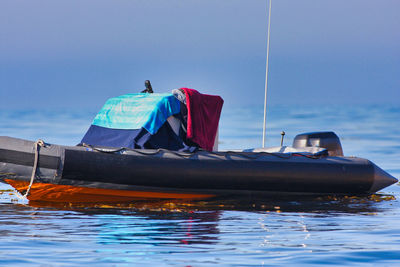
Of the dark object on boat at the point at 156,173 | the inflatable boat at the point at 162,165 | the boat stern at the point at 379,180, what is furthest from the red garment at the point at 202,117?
the boat stern at the point at 379,180

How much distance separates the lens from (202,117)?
10906 millimetres

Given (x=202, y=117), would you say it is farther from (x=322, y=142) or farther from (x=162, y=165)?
(x=322, y=142)

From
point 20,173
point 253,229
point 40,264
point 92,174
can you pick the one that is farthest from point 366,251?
point 20,173

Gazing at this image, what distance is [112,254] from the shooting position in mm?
5883

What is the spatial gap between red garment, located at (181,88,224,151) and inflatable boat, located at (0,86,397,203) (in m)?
0.02

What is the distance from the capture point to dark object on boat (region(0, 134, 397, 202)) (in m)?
9.42

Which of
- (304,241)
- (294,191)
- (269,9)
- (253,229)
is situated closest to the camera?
(304,241)

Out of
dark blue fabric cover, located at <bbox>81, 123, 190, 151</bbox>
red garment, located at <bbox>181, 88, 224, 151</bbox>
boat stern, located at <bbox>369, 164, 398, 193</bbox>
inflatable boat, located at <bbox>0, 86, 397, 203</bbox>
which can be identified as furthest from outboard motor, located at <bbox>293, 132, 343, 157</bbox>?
dark blue fabric cover, located at <bbox>81, 123, 190, 151</bbox>

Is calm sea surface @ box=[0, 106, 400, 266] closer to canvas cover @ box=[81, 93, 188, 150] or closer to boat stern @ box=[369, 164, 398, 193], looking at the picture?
boat stern @ box=[369, 164, 398, 193]

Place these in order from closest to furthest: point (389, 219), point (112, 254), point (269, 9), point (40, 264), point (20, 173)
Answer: point (40, 264) < point (112, 254) < point (389, 219) < point (20, 173) < point (269, 9)

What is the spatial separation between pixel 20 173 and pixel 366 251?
5.11 meters

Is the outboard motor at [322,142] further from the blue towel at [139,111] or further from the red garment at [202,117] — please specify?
the blue towel at [139,111]

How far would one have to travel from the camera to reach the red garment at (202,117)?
10.7 m

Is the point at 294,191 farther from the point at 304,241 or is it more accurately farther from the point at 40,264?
the point at 40,264
